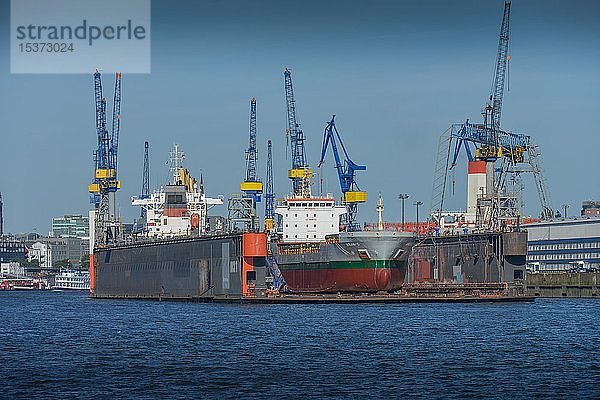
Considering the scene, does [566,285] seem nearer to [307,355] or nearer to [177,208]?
[177,208]

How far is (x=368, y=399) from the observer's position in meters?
37.1

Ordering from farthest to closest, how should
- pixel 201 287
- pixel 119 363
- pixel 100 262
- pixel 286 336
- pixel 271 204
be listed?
pixel 271 204 → pixel 100 262 → pixel 201 287 → pixel 286 336 → pixel 119 363

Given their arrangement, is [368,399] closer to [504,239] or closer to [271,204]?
[504,239]

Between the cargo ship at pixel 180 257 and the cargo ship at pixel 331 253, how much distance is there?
494 cm

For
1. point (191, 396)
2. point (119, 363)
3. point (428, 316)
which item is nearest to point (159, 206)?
point (428, 316)

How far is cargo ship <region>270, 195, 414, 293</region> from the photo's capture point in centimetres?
9156

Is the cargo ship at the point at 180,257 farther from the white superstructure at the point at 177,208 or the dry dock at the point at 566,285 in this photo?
the dry dock at the point at 566,285

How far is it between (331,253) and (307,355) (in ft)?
144

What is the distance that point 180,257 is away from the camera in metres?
104

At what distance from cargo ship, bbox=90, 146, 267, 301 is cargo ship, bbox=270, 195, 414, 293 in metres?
4.94

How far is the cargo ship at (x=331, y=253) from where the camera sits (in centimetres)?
9156

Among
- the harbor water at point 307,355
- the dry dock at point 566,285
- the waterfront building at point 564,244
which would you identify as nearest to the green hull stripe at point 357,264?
the harbor water at point 307,355

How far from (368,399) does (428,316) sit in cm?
3595

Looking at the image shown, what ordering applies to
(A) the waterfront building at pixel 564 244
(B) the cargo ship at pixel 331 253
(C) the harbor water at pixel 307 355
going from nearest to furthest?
(C) the harbor water at pixel 307 355, (B) the cargo ship at pixel 331 253, (A) the waterfront building at pixel 564 244
